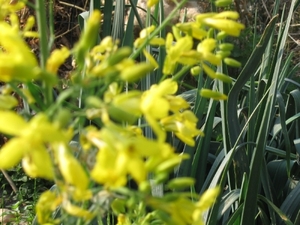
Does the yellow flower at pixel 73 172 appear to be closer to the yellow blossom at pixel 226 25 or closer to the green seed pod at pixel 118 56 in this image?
the green seed pod at pixel 118 56

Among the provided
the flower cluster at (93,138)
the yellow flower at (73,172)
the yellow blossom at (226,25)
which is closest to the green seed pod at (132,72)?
the flower cluster at (93,138)

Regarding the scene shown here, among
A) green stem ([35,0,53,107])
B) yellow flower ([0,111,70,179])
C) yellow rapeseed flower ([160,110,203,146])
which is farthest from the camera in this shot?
yellow rapeseed flower ([160,110,203,146])

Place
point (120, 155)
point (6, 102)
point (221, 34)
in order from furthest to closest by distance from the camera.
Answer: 1. point (221, 34)
2. point (6, 102)
3. point (120, 155)

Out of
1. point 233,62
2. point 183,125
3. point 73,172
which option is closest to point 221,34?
point 233,62

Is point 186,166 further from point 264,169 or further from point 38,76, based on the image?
point 38,76

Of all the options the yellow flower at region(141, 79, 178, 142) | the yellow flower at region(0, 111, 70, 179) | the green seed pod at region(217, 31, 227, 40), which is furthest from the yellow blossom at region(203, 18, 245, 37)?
the yellow flower at region(0, 111, 70, 179)

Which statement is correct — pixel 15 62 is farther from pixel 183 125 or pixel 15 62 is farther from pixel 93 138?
pixel 183 125

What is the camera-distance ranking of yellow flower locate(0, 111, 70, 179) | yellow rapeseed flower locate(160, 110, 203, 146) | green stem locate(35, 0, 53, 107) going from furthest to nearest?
1. yellow rapeseed flower locate(160, 110, 203, 146)
2. green stem locate(35, 0, 53, 107)
3. yellow flower locate(0, 111, 70, 179)

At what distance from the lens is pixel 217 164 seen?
1.77m

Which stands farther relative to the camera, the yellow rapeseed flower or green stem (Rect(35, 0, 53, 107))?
the yellow rapeseed flower

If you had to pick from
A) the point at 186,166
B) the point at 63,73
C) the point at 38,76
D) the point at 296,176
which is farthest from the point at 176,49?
the point at 63,73

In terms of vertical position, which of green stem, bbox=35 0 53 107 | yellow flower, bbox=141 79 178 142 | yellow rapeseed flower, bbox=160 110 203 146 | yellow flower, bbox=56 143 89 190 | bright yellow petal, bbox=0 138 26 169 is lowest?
yellow rapeseed flower, bbox=160 110 203 146

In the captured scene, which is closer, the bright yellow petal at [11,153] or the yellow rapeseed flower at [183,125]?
the bright yellow petal at [11,153]

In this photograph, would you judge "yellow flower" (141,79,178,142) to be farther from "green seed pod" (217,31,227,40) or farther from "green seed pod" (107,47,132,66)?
"green seed pod" (217,31,227,40)
